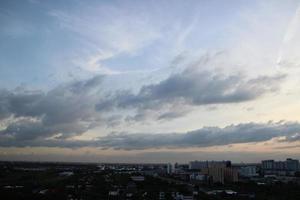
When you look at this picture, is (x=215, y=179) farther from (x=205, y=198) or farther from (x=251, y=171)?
(x=205, y=198)

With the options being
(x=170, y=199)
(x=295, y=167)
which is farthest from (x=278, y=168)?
(x=170, y=199)

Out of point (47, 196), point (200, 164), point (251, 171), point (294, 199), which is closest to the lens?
point (47, 196)

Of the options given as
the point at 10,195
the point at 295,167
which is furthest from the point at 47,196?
the point at 295,167

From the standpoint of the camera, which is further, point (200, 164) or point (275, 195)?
point (200, 164)

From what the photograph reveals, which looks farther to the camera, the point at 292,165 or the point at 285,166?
the point at 285,166

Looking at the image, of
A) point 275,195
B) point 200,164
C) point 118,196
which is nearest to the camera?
point 118,196

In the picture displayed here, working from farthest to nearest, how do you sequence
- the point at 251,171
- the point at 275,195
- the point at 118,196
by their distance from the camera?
A: 1. the point at 251,171
2. the point at 275,195
3. the point at 118,196

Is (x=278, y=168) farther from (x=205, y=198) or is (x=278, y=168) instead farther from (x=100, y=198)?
(x=100, y=198)

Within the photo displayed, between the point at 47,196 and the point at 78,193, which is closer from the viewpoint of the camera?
the point at 47,196

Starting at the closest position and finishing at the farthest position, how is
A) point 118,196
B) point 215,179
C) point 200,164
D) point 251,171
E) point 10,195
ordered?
1. point 10,195
2. point 118,196
3. point 215,179
4. point 251,171
5. point 200,164
